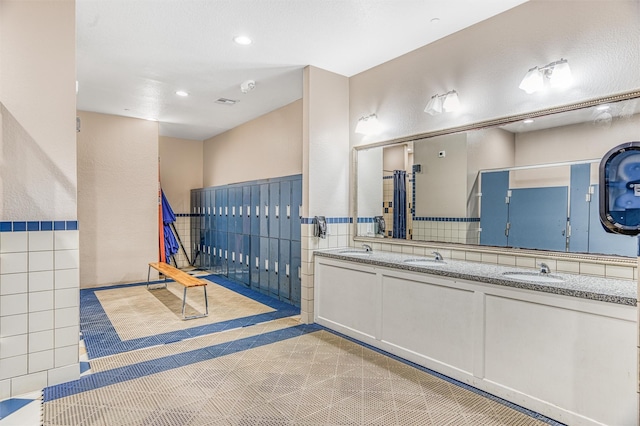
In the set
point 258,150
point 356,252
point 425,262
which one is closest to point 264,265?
point 356,252

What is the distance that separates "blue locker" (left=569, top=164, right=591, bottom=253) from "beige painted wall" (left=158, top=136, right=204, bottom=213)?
22.8 feet

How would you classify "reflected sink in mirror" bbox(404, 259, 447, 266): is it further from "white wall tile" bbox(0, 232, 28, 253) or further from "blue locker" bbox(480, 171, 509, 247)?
"white wall tile" bbox(0, 232, 28, 253)

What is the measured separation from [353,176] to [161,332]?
2.66m

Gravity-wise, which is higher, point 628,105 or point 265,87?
point 265,87

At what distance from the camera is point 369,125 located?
388cm

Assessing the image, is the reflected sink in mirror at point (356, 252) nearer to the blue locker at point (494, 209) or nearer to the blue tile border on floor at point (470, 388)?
the blue tile border on floor at point (470, 388)

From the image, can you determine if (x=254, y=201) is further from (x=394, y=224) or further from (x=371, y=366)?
(x=371, y=366)

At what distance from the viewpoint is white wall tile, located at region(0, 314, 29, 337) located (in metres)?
2.33

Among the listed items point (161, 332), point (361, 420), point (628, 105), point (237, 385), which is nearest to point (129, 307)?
point (161, 332)

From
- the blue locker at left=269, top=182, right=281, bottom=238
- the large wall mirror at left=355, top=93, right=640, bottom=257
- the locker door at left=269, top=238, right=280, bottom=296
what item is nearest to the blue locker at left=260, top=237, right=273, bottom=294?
the locker door at left=269, top=238, right=280, bottom=296

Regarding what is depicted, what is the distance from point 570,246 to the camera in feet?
8.14

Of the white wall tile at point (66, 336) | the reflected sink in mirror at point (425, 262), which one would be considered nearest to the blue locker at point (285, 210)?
the reflected sink in mirror at point (425, 262)

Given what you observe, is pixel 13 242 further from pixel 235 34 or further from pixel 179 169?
pixel 179 169

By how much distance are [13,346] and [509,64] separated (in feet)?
13.5
